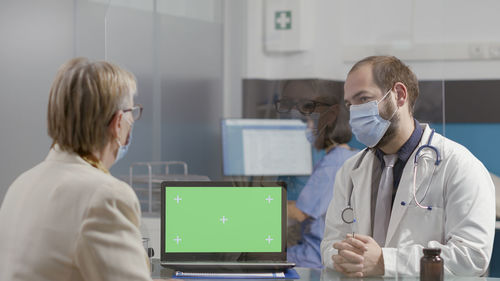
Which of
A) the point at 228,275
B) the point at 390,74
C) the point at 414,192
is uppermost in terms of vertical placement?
the point at 390,74

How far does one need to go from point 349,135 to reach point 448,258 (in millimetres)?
1246

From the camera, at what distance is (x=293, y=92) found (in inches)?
133

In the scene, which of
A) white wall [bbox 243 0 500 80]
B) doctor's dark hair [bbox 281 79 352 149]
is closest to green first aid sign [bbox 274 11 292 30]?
white wall [bbox 243 0 500 80]

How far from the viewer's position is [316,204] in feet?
10.8

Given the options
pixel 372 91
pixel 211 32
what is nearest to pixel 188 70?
pixel 211 32

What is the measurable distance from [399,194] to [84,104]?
1.21 meters

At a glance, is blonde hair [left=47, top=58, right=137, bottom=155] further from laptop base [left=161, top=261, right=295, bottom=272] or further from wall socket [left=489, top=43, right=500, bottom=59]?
wall socket [left=489, top=43, right=500, bottom=59]

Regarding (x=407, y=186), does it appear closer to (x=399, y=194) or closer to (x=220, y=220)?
(x=399, y=194)

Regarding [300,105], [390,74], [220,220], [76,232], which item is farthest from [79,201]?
[300,105]

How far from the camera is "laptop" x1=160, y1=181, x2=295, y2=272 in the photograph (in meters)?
2.23

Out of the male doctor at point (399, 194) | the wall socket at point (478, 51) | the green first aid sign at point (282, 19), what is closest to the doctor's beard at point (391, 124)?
the male doctor at point (399, 194)

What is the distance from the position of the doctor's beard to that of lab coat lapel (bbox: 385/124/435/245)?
10cm

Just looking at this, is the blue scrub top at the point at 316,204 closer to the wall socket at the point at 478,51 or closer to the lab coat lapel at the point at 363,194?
the lab coat lapel at the point at 363,194

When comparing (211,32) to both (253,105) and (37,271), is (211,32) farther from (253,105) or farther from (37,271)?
(37,271)
